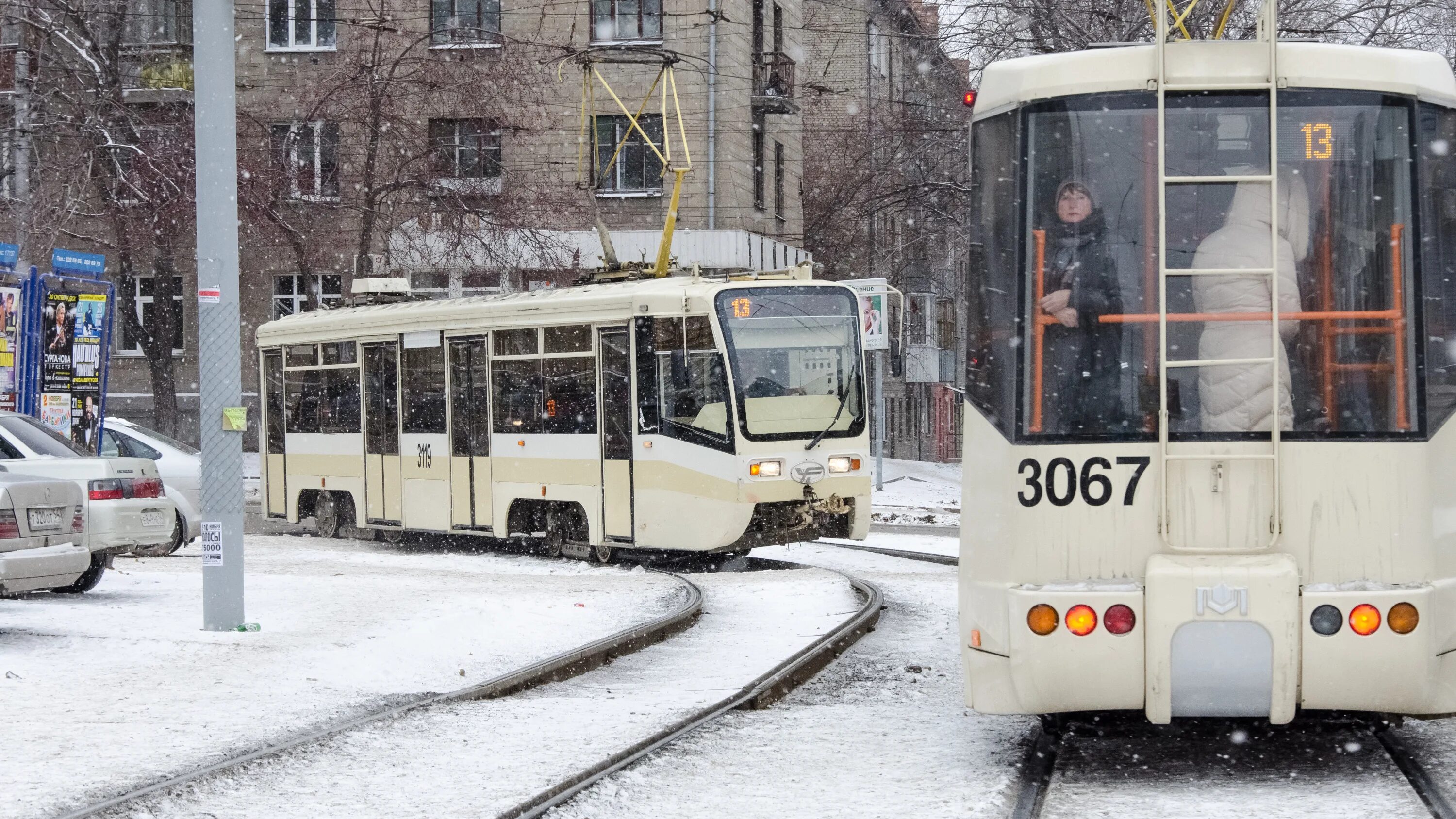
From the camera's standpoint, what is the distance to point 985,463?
24.3 ft

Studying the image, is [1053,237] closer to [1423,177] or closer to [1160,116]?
[1160,116]

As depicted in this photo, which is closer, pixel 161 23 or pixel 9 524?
pixel 9 524

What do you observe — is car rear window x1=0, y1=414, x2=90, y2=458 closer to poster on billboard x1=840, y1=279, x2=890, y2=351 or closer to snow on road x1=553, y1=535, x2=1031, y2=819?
snow on road x1=553, y1=535, x2=1031, y2=819

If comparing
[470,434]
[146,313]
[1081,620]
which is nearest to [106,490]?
[470,434]

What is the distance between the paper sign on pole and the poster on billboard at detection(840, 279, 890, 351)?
34.9 ft

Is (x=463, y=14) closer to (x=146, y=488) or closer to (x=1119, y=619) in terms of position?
(x=146, y=488)

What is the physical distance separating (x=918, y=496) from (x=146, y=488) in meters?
17.5

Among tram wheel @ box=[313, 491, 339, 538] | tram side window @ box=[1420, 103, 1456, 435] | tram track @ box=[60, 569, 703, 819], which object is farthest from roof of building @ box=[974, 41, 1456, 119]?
tram wheel @ box=[313, 491, 339, 538]

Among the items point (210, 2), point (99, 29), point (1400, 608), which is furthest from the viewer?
point (99, 29)

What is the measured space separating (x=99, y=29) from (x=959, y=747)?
3134 cm

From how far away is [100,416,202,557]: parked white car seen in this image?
781 inches

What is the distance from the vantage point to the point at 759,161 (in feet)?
135

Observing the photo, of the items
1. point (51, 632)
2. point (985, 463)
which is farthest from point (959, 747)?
point (51, 632)

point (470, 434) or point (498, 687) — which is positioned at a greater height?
point (470, 434)
